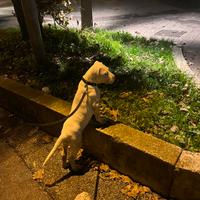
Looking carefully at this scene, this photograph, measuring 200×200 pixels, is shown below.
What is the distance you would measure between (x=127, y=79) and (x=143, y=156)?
1910 mm

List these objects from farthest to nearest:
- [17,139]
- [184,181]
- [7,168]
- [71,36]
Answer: [71,36] → [17,139] → [7,168] → [184,181]

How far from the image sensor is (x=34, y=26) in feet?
15.3

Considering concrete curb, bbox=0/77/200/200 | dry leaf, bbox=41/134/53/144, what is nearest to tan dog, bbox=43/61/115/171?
concrete curb, bbox=0/77/200/200

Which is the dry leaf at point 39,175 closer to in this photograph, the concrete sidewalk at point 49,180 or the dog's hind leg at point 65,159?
the concrete sidewalk at point 49,180

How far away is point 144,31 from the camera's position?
393 inches

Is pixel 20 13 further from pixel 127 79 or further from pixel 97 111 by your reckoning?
pixel 97 111

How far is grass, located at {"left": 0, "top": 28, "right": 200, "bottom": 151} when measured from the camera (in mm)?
3506

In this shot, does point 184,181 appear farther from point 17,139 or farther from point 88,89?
point 17,139

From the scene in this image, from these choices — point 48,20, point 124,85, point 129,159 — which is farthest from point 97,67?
point 48,20

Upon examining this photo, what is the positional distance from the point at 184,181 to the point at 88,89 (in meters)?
1.42

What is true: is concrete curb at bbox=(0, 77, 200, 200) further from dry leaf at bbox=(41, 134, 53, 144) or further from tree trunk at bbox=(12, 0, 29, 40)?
tree trunk at bbox=(12, 0, 29, 40)

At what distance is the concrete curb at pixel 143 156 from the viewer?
2.73 m

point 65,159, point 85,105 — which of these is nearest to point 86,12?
point 85,105

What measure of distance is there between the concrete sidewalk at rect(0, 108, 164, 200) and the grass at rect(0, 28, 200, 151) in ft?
2.29
